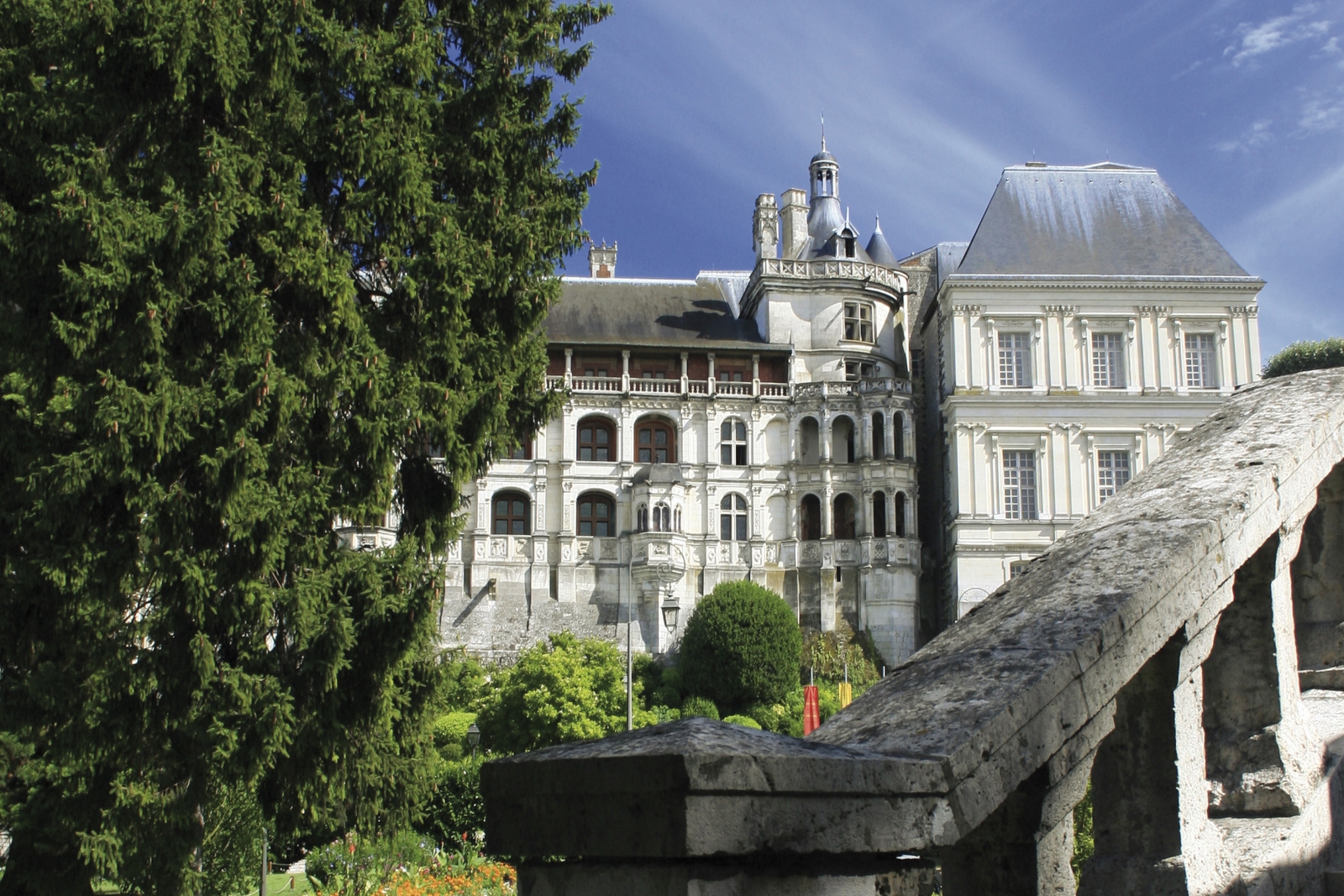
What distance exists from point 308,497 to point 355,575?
0.86 m

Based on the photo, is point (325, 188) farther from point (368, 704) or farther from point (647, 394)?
point (647, 394)

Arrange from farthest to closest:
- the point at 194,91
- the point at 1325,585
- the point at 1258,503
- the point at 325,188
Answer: the point at 325,188 → the point at 194,91 → the point at 1325,585 → the point at 1258,503

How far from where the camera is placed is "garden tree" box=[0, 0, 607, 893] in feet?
38.7

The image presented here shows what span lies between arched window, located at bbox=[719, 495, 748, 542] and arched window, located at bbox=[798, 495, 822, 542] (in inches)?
90.8

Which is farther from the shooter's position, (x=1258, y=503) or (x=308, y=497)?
(x=308, y=497)

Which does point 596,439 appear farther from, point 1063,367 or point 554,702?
point 1063,367

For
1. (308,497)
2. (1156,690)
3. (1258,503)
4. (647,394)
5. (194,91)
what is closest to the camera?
(1156,690)

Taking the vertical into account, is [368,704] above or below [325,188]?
below

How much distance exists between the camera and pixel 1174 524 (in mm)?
4582

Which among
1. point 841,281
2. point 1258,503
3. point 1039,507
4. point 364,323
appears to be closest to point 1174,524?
point 1258,503

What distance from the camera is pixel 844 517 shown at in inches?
2159

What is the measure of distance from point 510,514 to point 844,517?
13.7 meters

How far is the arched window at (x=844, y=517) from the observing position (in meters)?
54.5

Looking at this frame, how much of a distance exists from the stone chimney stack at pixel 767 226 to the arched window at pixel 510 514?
16418 mm
